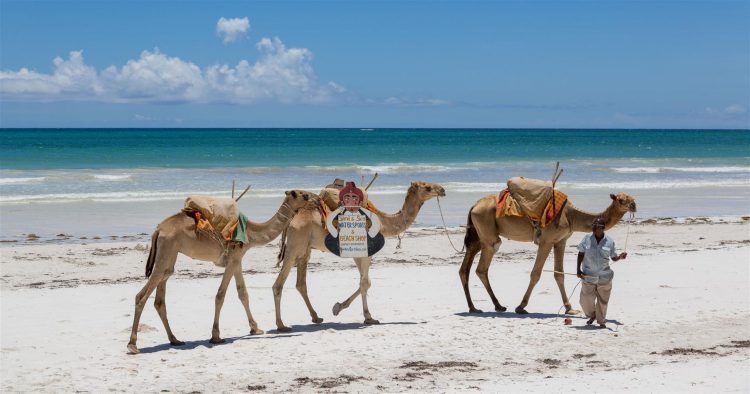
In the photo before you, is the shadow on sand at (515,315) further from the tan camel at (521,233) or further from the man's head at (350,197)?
the man's head at (350,197)

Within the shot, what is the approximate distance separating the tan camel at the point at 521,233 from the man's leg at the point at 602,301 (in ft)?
2.82

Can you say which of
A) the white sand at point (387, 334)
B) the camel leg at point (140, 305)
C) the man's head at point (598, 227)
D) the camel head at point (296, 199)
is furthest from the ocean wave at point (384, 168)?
the camel leg at point (140, 305)

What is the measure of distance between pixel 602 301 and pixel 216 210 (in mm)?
4810

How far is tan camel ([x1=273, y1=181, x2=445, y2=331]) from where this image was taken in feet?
36.9

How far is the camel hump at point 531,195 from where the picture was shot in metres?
11.9

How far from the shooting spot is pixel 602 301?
442 inches

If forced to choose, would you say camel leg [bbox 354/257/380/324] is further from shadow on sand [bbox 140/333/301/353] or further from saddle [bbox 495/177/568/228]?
saddle [bbox 495/177/568/228]

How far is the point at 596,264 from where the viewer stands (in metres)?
11.2

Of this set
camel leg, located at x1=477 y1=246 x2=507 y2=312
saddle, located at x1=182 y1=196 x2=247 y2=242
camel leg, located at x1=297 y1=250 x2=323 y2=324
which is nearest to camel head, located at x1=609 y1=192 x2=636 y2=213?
camel leg, located at x1=477 y1=246 x2=507 y2=312

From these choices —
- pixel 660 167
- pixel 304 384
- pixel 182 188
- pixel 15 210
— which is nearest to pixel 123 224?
pixel 15 210

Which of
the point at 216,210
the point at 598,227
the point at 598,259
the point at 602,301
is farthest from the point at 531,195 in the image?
the point at 216,210

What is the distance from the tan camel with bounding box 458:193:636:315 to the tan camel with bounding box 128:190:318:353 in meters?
2.52

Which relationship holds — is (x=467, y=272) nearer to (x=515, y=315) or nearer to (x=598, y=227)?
(x=515, y=315)

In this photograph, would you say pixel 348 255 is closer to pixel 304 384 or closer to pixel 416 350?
pixel 416 350
